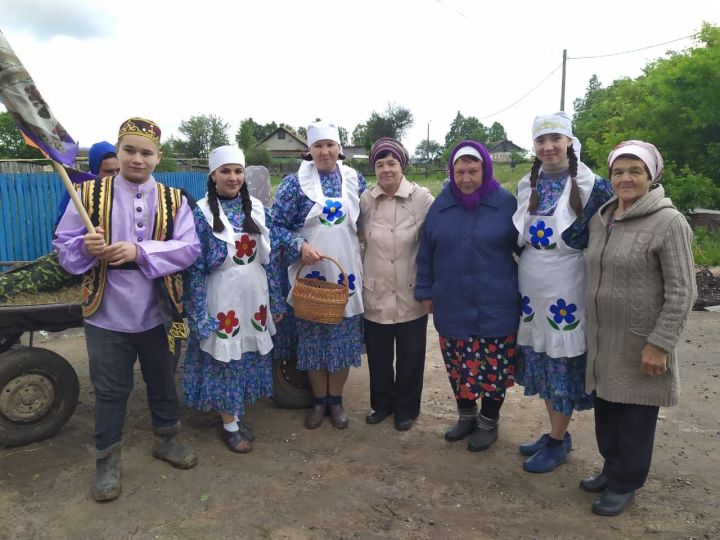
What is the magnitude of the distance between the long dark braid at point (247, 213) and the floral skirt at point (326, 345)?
758 millimetres

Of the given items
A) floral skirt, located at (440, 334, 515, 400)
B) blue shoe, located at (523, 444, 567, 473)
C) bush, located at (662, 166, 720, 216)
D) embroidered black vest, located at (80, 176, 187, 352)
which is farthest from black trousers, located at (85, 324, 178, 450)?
bush, located at (662, 166, 720, 216)

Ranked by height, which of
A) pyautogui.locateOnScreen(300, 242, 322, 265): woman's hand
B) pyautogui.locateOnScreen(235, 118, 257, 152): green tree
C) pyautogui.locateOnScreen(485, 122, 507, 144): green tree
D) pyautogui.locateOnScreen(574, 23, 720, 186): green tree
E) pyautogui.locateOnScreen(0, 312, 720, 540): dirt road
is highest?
pyautogui.locateOnScreen(485, 122, 507, 144): green tree

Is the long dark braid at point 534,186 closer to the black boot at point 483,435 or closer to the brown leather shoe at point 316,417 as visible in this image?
the black boot at point 483,435

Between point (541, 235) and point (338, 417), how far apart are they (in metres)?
1.89

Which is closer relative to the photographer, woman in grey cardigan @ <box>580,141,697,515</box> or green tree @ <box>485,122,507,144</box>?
woman in grey cardigan @ <box>580,141,697,515</box>

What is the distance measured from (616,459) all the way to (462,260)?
4.35ft

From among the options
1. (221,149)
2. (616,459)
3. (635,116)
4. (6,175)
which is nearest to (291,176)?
(221,149)

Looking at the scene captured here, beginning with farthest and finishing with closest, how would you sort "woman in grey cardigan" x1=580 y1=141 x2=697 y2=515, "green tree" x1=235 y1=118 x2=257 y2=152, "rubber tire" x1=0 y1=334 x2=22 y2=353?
1. "green tree" x1=235 y1=118 x2=257 y2=152
2. "rubber tire" x1=0 y1=334 x2=22 y2=353
3. "woman in grey cardigan" x1=580 y1=141 x2=697 y2=515

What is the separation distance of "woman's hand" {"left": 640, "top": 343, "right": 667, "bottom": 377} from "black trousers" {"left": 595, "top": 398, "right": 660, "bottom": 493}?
224 millimetres

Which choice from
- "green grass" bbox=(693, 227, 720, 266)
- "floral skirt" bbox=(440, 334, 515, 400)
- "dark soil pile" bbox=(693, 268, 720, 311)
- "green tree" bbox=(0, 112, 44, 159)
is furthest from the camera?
"green tree" bbox=(0, 112, 44, 159)

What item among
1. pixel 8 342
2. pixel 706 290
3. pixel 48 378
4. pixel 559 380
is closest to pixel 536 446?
pixel 559 380

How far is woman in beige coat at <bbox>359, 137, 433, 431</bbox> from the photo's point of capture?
142 inches

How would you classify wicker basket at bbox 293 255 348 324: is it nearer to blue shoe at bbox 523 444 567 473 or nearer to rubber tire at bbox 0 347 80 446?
blue shoe at bbox 523 444 567 473

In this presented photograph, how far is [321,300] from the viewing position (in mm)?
3365
